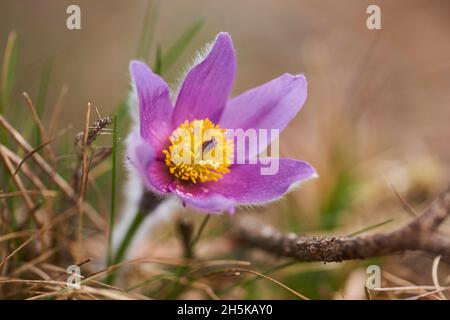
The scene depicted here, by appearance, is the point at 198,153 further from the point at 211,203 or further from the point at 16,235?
the point at 16,235

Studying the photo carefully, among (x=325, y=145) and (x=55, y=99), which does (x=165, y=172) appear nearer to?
(x=325, y=145)

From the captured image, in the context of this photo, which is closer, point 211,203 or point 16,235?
point 211,203

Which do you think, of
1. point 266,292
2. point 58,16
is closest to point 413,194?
point 266,292

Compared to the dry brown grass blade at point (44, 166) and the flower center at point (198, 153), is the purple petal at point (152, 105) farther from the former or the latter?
the dry brown grass blade at point (44, 166)

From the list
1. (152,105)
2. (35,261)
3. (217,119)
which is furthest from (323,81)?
(35,261)

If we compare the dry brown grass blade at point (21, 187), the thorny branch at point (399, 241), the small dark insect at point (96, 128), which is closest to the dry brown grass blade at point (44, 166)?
the dry brown grass blade at point (21, 187)

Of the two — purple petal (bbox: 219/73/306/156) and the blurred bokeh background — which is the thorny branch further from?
the blurred bokeh background

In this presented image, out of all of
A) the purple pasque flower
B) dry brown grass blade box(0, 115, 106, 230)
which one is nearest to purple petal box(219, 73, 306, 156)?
the purple pasque flower
